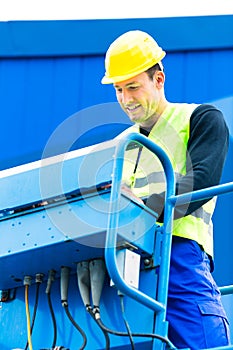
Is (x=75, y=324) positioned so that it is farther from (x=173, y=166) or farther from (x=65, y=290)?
(x=173, y=166)

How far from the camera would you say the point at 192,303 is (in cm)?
454

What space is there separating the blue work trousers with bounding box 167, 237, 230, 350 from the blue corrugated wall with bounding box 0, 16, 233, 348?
4.11 m

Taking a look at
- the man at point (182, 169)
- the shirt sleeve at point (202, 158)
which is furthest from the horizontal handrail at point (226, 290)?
the shirt sleeve at point (202, 158)

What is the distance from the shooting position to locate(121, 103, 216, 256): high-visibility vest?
4.75m

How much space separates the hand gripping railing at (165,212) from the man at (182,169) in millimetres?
95

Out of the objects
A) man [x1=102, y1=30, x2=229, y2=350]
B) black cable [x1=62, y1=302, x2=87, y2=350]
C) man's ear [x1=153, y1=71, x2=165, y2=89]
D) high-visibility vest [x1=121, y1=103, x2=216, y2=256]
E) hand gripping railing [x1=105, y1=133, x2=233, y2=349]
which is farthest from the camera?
man's ear [x1=153, y1=71, x2=165, y2=89]

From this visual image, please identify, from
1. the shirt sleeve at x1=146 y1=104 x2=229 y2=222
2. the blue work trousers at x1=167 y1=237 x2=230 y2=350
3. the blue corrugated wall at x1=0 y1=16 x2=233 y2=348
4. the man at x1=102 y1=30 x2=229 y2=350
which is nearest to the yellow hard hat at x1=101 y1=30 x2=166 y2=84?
the man at x1=102 y1=30 x2=229 y2=350

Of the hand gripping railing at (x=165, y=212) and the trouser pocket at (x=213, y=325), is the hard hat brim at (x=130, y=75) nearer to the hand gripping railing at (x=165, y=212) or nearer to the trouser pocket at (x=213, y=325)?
the hand gripping railing at (x=165, y=212)

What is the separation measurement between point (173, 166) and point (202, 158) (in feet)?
0.68

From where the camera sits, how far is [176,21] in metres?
9.51

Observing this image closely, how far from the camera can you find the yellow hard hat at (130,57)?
16.4 feet

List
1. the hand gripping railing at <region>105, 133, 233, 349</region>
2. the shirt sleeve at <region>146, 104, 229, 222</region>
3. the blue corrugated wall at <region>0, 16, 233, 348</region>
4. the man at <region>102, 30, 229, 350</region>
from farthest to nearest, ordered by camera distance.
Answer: the blue corrugated wall at <region>0, 16, 233, 348</region>
the shirt sleeve at <region>146, 104, 229, 222</region>
the man at <region>102, 30, 229, 350</region>
the hand gripping railing at <region>105, 133, 233, 349</region>

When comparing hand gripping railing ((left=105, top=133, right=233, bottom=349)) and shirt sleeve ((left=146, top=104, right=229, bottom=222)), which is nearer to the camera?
hand gripping railing ((left=105, top=133, right=233, bottom=349))

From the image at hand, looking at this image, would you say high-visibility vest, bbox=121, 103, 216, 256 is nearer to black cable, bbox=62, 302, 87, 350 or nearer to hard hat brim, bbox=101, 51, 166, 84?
hard hat brim, bbox=101, 51, 166, 84
